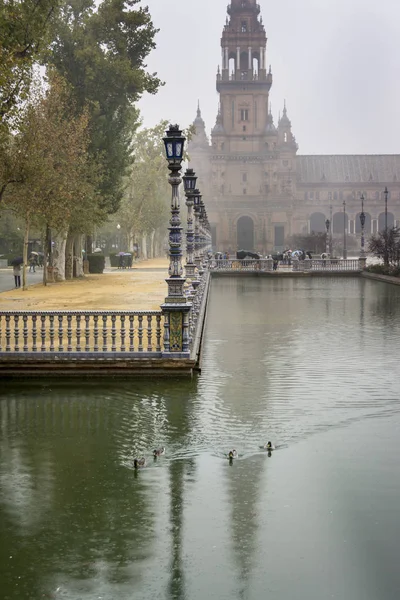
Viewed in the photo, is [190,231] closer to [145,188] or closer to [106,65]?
[106,65]

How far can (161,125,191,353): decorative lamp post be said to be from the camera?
15.0m

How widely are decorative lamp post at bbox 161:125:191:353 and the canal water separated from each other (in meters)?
0.85

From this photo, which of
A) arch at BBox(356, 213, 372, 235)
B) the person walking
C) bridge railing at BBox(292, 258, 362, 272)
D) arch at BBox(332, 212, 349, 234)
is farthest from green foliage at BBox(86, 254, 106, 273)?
arch at BBox(332, 212, 349, 234)

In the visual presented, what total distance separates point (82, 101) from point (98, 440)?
3261 cm

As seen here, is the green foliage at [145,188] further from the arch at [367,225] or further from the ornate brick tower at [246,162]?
the arch at [367,225]

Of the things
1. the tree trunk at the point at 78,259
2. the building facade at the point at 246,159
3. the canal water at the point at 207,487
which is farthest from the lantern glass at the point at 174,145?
the building facade at the point at 246,159

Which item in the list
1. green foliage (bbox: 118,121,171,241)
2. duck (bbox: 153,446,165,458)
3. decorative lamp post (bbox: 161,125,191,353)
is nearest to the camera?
duck (bbox: 153,446,165,458)

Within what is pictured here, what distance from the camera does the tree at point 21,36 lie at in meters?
22.8

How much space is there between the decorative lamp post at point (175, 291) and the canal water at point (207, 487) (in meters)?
0.85

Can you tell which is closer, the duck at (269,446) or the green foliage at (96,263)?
the duck at (269,446)

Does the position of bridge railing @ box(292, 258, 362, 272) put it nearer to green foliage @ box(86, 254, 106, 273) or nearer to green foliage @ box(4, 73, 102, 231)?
green foliage @ box(86, 254, 106, 273)

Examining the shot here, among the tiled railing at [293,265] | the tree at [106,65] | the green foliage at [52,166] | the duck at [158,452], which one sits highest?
the tree at [106,65]

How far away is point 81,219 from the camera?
128ft

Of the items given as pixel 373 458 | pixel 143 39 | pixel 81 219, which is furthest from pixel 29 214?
pixel 373 458
